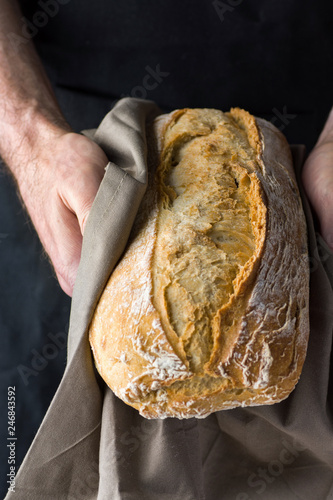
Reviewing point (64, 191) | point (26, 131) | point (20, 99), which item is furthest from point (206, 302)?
point (20, 99)

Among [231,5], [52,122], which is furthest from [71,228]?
[231,5]

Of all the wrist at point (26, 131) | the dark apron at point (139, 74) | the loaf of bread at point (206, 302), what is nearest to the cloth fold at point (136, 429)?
the loaf of bread at point (206, 302)

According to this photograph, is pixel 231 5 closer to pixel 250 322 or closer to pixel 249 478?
pixel 250 322

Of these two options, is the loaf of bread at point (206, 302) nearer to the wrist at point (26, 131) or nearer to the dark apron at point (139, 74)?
the wrist at point (26, 131)

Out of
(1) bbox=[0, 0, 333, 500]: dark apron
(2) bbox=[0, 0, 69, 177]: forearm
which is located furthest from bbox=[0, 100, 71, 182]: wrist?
(1) bbox=[0, 0, 333, 500]: dark apron

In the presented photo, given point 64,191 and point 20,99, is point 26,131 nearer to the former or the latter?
point 20,99

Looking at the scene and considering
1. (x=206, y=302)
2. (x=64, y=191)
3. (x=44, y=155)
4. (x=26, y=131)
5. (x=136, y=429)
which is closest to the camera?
(x=206, y=302)
